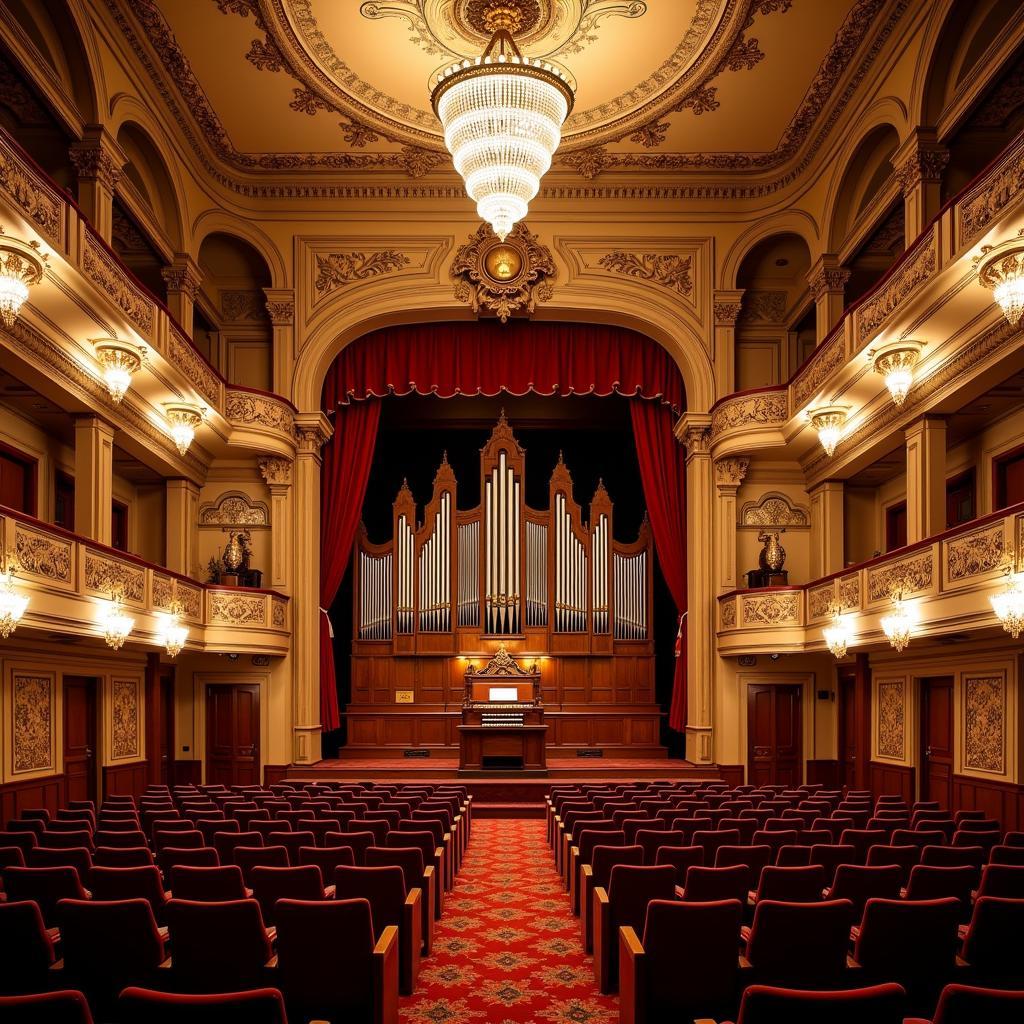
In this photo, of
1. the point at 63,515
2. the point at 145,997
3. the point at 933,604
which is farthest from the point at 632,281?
the point at 145,997

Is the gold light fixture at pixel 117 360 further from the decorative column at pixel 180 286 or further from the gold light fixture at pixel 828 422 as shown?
the gold light fixture at pixel 828 422

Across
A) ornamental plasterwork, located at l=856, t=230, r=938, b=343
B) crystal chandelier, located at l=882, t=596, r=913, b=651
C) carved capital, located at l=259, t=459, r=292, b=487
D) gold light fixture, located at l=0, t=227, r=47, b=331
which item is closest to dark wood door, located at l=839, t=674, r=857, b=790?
crystal chandelier, located at l=882, t=596, r=913, b=651

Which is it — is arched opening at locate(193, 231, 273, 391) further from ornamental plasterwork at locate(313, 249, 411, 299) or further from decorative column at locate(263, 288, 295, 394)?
ornamental plasterwork at locate(313, 249, 411, 299)

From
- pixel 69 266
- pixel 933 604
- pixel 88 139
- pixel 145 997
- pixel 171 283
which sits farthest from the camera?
pixel 171 283

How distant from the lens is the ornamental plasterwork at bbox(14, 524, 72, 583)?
8273 mm

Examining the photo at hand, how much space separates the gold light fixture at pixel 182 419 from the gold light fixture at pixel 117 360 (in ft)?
5.96

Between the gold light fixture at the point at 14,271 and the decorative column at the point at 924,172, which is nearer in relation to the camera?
the gold light fixture at the point at 14,271

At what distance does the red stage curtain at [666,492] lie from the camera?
1602cm

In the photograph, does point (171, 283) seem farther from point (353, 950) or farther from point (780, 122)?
point (353, 950)

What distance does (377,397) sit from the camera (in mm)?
16250

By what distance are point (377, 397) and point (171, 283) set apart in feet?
12.0

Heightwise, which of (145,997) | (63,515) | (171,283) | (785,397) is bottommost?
(145,997)

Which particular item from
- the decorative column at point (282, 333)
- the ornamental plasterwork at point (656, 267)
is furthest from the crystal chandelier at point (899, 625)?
the decorative column at point (282, 333)

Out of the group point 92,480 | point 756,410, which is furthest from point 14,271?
point 756,410
